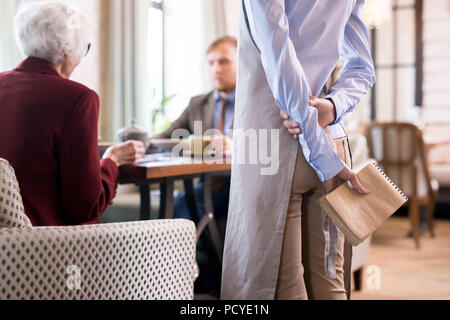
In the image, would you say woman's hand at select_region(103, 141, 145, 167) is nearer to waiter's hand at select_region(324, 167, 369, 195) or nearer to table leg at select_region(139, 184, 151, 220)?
table leg at select_region(139, 184, 151, 220)

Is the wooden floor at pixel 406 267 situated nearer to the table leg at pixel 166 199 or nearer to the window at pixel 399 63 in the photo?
the table leg at pixel 166 199

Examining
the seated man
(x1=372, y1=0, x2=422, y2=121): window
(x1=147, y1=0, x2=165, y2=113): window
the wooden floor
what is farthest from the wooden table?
(x1=372, y1=0, x2=422, y2=121): window

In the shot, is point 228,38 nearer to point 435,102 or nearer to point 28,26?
point 28,26

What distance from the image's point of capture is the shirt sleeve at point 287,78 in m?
1.02

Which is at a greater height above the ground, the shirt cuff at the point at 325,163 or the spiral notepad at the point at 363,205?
the shirt cuff at the point at 325,163

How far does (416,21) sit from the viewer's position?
18.8ft

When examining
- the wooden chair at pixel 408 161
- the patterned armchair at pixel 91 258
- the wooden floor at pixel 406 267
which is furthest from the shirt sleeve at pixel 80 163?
the wooden chair at pixel 408 161

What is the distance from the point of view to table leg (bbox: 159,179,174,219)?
1995 millimetres

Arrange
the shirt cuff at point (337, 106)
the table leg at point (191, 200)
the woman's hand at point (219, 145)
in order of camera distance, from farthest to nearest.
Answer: the table leg at point (191, 200) → the woman's hand at point (219, 145) → the shirt cuff at point (337, 106)

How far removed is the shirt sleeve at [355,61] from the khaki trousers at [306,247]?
119mm

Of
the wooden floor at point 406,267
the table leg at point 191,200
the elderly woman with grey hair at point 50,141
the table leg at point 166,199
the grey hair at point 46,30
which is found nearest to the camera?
the elderly woman with grey hair at point 50,141

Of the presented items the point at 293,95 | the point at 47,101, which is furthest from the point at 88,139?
the point at 293,95

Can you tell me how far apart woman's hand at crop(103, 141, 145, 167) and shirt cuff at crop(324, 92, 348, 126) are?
0.76 meters

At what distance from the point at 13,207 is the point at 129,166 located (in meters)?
0.76
